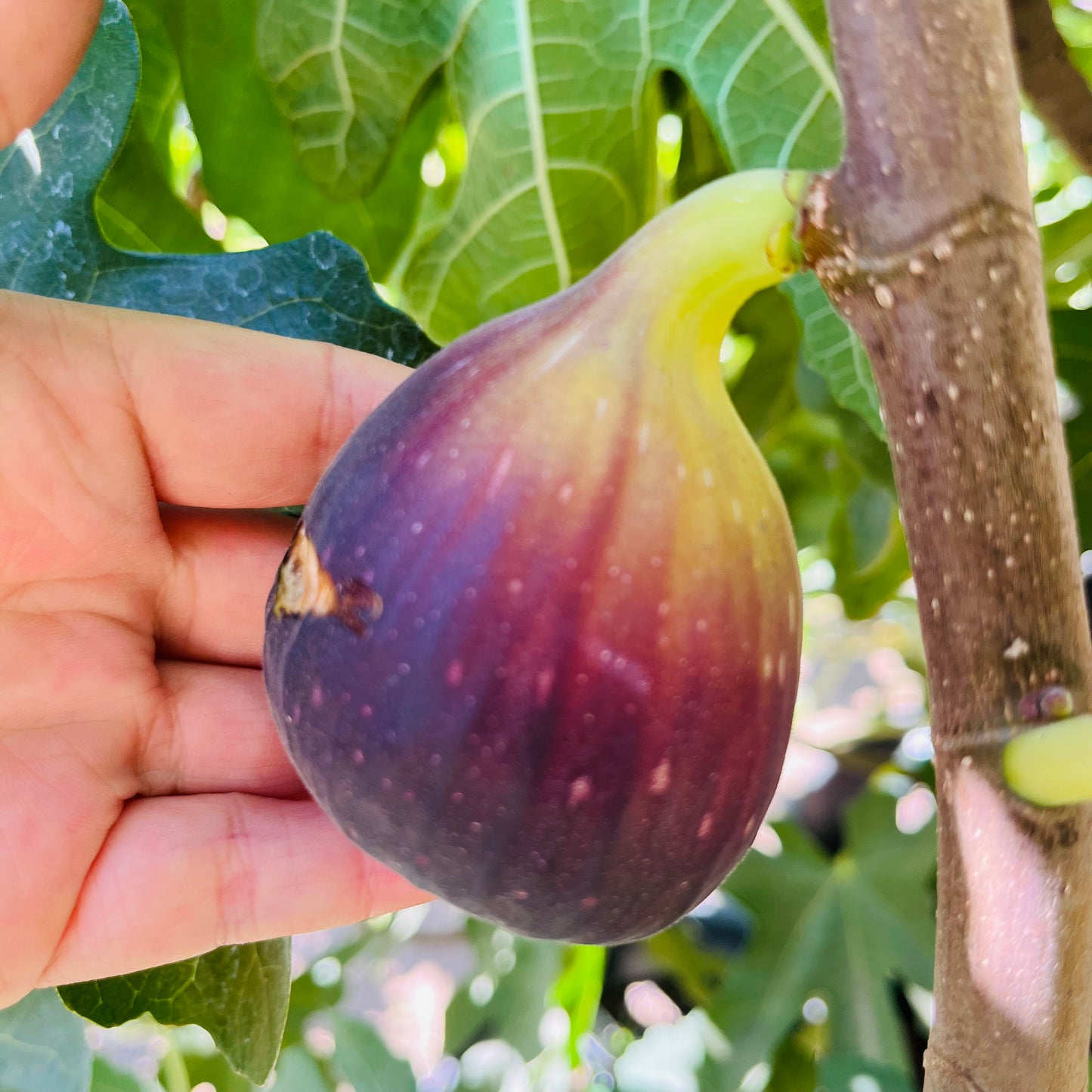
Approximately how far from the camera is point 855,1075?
3.72 feet

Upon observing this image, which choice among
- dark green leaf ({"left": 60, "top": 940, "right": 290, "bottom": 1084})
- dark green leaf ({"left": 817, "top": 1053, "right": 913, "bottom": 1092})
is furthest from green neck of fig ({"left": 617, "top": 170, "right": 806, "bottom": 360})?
dark green leaf ({"left": 817, "top": 1053, "right": 913, "bottom": 1092})

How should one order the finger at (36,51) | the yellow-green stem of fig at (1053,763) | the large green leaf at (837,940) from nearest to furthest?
the yellow-green stem of fig at (1053,763)
the finger at (36,51)
the large green leaf at (837,940)

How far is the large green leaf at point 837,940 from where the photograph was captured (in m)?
1.34

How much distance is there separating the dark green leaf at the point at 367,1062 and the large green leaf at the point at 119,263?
3.36ft

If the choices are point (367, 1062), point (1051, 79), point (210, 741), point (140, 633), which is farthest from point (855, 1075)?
point (1051, 79)

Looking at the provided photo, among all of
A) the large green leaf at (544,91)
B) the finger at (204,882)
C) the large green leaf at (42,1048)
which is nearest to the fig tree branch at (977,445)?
the large green leaf at (544,91)

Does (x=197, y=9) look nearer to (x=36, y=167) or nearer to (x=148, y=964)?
(x=36, y=167)

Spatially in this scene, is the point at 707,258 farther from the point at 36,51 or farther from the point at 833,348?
the point at 36,51

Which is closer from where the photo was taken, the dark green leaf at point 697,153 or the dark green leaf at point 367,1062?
the dark green leaf at point 697,153

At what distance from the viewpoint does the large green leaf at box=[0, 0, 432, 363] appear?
2.77ft

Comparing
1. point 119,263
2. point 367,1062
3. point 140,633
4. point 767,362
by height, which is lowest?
point 367,1062

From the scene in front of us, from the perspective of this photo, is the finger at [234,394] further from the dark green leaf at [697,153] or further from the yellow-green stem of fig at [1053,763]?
the yellow-green stem of fig at [1053,763]

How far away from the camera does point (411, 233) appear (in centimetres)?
101

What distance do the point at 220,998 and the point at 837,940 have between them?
2.80 feet
